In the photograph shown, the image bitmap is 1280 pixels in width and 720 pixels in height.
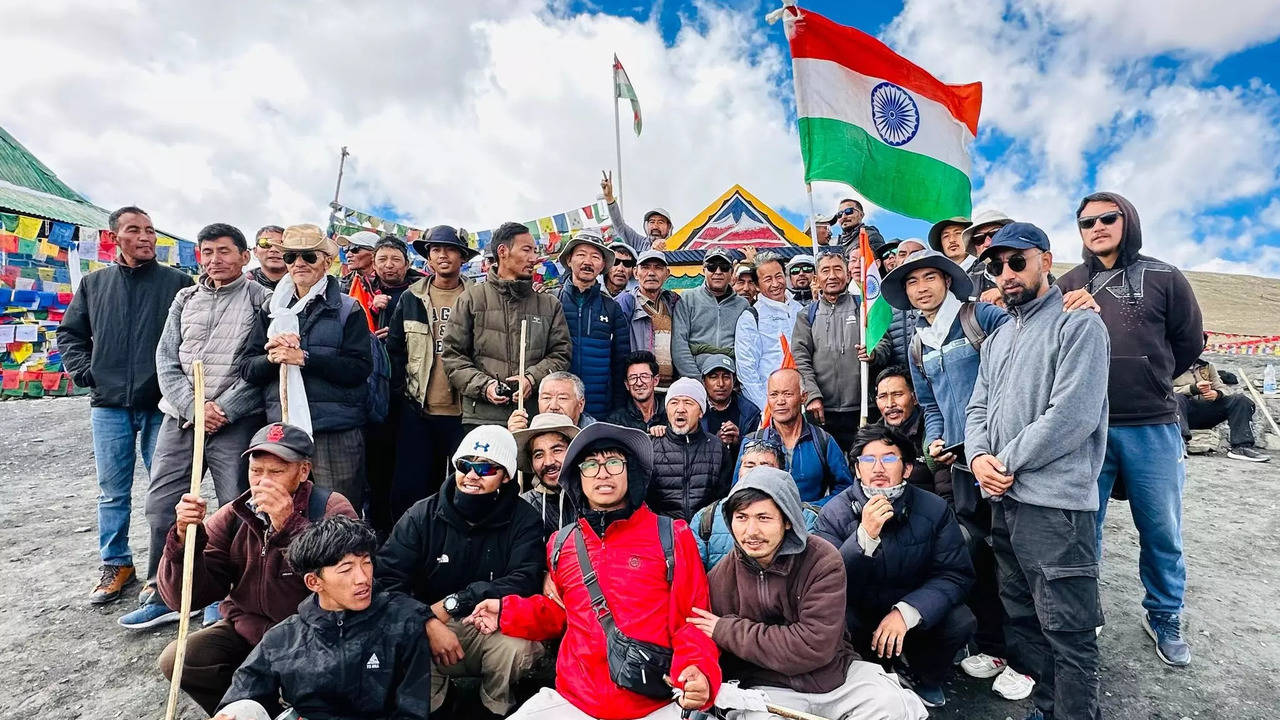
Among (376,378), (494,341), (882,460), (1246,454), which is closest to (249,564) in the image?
(376,378)

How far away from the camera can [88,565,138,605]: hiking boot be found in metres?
4.80

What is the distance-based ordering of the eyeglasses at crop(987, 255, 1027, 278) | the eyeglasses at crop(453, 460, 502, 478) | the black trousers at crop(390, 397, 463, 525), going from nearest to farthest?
the eyeglasses at crop(987, 255, 1027, 278), the eyeglasses at crop(453, 460, 502, 478), the black trousers at crop(390, 397, 463, 525)

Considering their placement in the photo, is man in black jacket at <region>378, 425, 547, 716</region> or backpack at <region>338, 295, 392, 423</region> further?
backpack at <region>338, 295, 392, 423</region>

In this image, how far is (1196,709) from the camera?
143 inches

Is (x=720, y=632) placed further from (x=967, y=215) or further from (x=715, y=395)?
(x=967, y=215)

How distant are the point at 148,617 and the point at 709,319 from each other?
5.30 metres

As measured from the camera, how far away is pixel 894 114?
608cm

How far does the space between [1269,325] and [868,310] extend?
57.2m

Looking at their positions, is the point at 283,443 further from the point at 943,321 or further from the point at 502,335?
the point at 943,321

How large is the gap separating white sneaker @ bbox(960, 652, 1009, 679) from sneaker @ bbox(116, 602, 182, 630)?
563 cm

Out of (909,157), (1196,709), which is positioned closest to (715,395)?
(909,157)

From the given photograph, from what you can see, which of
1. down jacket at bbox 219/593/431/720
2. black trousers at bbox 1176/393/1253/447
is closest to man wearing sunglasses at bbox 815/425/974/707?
down jacket at bbox 219/593/431/720

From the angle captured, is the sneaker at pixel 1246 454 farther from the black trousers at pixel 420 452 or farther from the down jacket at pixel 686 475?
the black trousers at pixel 420 452

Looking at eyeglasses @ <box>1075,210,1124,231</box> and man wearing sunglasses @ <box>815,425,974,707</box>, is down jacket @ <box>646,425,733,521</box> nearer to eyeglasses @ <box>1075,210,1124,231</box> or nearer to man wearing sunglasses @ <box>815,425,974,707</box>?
man wearing sunglasses @ <box>815,425,974,707</box>
